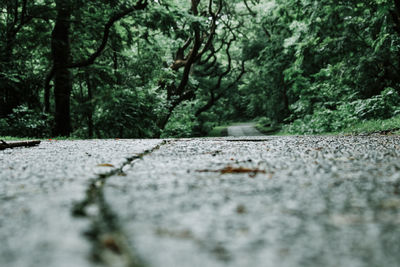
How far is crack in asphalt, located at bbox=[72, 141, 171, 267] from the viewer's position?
0.46 meters

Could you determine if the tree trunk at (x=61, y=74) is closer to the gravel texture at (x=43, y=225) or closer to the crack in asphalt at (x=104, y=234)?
the gravel texture at (x=43, y=225)

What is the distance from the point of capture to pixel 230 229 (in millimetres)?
572

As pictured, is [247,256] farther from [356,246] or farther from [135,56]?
[135,56]

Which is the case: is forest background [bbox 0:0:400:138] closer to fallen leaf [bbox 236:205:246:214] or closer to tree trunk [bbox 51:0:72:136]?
tree trunk [bbox 51:0:72:136]

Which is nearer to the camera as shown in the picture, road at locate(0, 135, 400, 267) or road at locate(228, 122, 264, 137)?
road at locate(0, 135, 400, 267)

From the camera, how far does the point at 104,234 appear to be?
0.54 m

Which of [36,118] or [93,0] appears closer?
[93,0]

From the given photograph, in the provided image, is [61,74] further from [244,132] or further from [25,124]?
[244,132]

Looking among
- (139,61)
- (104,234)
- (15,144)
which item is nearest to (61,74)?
(139,61)

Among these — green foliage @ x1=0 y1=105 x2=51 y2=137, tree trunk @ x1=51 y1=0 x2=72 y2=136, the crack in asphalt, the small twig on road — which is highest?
tree trunk @ x1=51 y1=0 x2=72 y2=136

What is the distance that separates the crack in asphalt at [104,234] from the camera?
46 centimetres

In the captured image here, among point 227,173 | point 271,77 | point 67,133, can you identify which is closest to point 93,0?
point 67,133

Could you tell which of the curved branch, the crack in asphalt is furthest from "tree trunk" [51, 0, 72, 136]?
the crack in asphalt

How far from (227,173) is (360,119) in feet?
26.1
